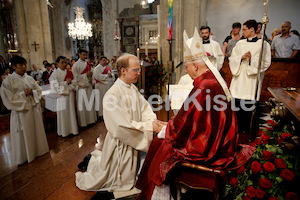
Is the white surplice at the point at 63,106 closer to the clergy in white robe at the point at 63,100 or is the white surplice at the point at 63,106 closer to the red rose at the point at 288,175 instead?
the clergy in white robe at the point at 63,100

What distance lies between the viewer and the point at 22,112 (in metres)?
3.31

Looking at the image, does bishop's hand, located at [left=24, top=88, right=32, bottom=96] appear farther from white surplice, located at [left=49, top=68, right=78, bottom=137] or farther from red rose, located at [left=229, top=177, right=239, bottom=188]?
red rose, located at [left=229, top=177, right=239, bottom=188]

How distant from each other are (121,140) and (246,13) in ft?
29.8

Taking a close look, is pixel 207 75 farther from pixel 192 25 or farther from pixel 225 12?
pixel 225 12

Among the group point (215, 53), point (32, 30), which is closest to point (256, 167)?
point (215, 53)

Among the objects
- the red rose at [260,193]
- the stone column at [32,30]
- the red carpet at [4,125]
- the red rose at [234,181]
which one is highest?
the stone column at [32,30]

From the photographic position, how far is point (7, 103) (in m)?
3.15

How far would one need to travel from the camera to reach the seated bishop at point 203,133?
1.52m

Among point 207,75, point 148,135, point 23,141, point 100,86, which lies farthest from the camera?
point 100,86

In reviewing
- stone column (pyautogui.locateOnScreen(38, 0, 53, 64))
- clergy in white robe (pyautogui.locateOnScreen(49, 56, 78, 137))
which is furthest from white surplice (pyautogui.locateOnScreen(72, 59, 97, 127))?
stone column (pyautogui.locateOnScreen(38, 0, 53, 64))

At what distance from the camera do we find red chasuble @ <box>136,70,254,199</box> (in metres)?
1.52

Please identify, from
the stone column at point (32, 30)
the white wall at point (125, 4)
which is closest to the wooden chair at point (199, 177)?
the stone column at point (32, 30)

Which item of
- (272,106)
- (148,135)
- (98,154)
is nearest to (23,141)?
(98,154)

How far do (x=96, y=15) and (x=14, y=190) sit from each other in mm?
21557
